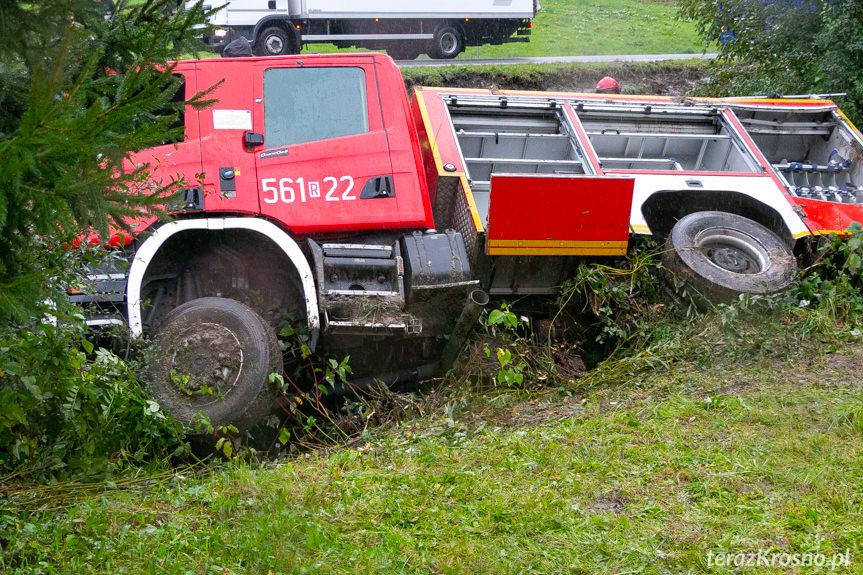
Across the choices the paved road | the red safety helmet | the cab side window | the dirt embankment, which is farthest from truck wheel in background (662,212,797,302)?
the paved road

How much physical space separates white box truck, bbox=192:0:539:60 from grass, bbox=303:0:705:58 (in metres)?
0.57

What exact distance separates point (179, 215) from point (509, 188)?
2.40m

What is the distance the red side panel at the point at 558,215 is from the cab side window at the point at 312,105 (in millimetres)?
1212

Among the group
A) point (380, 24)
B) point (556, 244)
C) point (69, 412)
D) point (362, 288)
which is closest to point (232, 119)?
point (362, 288)

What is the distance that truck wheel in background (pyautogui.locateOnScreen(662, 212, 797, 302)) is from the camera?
6.02m

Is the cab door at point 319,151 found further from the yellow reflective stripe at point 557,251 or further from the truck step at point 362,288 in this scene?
the yellow reflective stripe at point 557,251

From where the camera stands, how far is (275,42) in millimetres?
16828

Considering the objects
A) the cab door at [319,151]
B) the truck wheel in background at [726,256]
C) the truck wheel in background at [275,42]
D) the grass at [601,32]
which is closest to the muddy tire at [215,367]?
the cab door at [319,151]

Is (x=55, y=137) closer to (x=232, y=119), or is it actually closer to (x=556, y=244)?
(x=232, y=119)

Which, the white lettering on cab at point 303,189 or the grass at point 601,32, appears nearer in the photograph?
the white lettering on cab at point 303,189

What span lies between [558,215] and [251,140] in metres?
2.36

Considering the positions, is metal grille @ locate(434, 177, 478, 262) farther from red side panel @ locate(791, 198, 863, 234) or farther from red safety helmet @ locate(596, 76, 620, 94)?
red safety helmet @ locate(596, 76, 620, 94)

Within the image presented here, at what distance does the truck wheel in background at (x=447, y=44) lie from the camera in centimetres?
1830

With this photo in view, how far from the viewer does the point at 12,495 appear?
11.9ft
